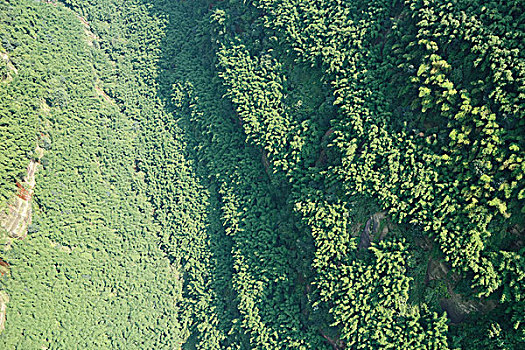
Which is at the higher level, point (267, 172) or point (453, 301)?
point (267, 172)

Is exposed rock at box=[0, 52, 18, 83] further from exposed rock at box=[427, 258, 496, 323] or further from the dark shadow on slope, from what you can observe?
exposed rock at box=[427, 258, 496, 323]

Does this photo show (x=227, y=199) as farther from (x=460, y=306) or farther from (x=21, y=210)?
(x=460, y=306)

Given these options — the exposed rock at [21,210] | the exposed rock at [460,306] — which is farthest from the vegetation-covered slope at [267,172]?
the exposed rock at [21,210]

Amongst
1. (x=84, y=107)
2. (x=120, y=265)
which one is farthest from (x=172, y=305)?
(x=84, y=107)

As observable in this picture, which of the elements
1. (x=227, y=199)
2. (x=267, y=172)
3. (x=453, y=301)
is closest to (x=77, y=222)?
(x=227, y=199)

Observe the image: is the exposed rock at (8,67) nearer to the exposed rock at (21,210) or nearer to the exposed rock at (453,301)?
the exposed rock at (21,210)

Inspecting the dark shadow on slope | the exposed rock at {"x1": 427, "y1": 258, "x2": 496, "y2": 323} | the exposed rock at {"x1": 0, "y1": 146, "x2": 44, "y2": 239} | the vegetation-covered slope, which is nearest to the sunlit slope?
the vegetation-covered slope

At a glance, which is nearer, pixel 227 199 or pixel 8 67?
pixel 8 67

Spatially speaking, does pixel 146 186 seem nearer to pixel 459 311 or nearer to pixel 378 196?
pixel 378 196
